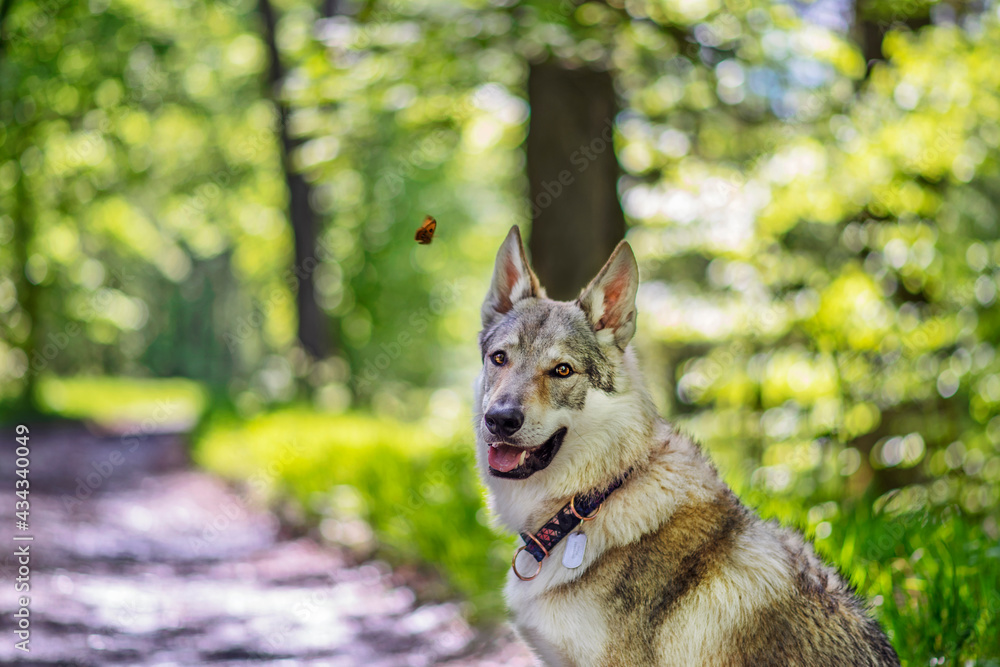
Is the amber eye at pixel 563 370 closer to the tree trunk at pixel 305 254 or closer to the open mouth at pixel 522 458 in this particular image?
the open mouth at pixel 522 458

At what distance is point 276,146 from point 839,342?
45.4 ft

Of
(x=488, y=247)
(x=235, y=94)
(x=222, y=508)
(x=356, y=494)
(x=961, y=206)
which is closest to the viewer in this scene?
(x=961, y=206)

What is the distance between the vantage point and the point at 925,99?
5.25 m

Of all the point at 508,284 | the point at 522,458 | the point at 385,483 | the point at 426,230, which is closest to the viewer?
the point at 522,458

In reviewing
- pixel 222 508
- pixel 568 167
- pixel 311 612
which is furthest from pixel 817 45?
pixel 222 508

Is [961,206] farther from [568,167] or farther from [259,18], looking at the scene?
[259,18]

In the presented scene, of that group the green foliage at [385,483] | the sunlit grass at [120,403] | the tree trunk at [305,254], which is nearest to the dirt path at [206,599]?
the green foliage at [385,483]

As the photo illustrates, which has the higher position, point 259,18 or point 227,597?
point 259,18

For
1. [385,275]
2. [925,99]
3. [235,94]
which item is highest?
[925,99]

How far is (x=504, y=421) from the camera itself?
2.79m

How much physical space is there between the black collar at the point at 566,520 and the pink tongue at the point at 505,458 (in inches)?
10.7

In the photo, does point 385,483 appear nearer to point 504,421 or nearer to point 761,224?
point 761,224

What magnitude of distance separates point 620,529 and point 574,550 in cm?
19

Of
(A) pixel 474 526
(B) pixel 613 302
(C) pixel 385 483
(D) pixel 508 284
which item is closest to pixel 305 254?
(C) pixel 385 483
